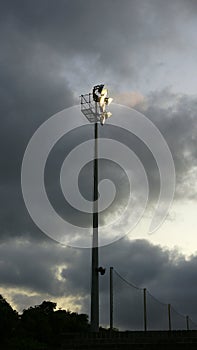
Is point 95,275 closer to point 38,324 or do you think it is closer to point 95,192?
point 95,192

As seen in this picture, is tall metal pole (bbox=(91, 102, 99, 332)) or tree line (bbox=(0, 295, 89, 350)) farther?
tree line (bbox=(0, 295, 89, 350))

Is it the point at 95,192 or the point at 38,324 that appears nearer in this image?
the point at 95,192

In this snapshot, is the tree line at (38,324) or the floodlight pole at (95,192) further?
the tree line at (38,324)

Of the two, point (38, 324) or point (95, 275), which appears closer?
point (95, 275)

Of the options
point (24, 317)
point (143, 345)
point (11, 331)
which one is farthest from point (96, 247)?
point (24, 317)

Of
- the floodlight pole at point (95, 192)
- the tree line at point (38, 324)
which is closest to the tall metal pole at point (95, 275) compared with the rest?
the floodlight pole at point (95, 192)

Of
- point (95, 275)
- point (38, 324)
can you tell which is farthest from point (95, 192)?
point (38, 324)

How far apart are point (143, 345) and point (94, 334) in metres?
1.69

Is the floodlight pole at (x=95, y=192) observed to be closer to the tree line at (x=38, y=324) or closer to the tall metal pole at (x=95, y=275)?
the tall metal pole at (x=95, y=275)

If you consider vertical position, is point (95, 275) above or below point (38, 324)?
below

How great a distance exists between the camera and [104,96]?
23.0 m

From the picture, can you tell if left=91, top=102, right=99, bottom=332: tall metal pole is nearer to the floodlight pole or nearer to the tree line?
the floodlight pole

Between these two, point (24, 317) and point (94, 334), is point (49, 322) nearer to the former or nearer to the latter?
point (24, 317)

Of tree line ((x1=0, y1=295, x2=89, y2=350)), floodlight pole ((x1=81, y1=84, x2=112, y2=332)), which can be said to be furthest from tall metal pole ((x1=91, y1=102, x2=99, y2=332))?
tree line ((x1=0, y1=295, x2=89, y2=350))
